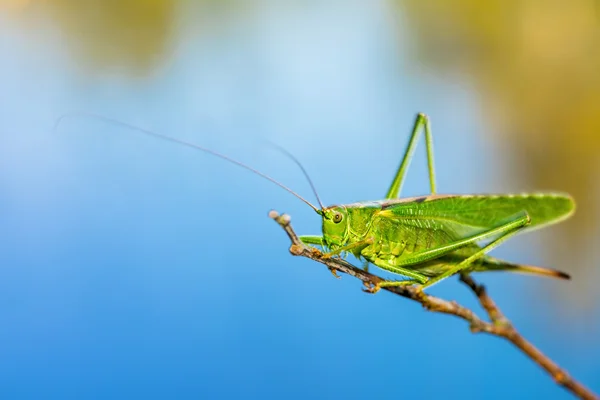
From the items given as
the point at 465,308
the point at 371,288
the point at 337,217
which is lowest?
the point at 465,308

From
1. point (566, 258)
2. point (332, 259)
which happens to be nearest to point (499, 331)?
point (332, 259)

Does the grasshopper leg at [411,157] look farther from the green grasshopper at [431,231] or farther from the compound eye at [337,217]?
the compound eye at [337,217]

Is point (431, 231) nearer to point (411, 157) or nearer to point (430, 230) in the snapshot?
point (430, 230)

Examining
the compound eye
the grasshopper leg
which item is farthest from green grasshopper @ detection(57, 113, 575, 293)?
the grasshopper leg

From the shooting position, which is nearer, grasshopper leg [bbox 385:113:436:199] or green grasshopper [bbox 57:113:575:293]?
green grasshopper [bbox 57:113:575:293]

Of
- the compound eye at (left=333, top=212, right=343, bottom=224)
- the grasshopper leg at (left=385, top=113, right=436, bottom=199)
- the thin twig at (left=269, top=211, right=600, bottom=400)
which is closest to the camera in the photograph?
the thin twig at (left=269, top=211, right=600, bottom=400)

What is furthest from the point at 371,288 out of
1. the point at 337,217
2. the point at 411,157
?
the point at 411,157

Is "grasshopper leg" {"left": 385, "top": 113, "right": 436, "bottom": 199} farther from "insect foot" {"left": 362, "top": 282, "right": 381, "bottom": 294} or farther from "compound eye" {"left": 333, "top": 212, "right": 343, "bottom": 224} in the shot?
"insect foot" {"left": 362, "top": 282, "right": 381, "bottom": 294}
